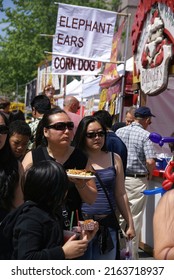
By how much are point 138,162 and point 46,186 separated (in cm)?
440

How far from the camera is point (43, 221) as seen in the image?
266 centimetres

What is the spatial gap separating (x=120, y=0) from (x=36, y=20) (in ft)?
25.5

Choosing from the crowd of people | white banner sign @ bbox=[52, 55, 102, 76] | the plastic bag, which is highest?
white banner sign @ bbox=[52, 55, 102, 76]

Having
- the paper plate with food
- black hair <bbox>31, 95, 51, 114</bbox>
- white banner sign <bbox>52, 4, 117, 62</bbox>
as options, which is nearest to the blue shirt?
black hair <bbox>31, 95, 51, 114</bbox>

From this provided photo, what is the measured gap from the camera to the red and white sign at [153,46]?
864 cm

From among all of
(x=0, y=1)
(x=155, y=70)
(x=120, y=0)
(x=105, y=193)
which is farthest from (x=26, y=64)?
(x=105, y=193)

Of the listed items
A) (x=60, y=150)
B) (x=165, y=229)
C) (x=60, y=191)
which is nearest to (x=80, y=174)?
(x=60, y=150)

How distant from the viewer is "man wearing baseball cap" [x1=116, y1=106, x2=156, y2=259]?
694 centimetres

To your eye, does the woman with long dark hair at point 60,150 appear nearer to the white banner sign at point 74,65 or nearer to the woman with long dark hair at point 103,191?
the woman with long dark hair at point 103,191

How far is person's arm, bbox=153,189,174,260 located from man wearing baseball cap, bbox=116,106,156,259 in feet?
14.8

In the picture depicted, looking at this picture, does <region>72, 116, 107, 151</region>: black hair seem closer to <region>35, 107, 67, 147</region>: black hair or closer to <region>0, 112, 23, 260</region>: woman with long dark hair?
<region>35, 107, 67, 147</region>: black hair

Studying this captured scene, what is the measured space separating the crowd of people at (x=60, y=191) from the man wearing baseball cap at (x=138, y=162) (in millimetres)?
127

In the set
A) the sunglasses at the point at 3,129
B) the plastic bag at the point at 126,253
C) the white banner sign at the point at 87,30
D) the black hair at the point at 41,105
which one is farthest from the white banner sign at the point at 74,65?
the sunglasses at the point at 3,129

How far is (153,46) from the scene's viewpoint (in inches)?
366
